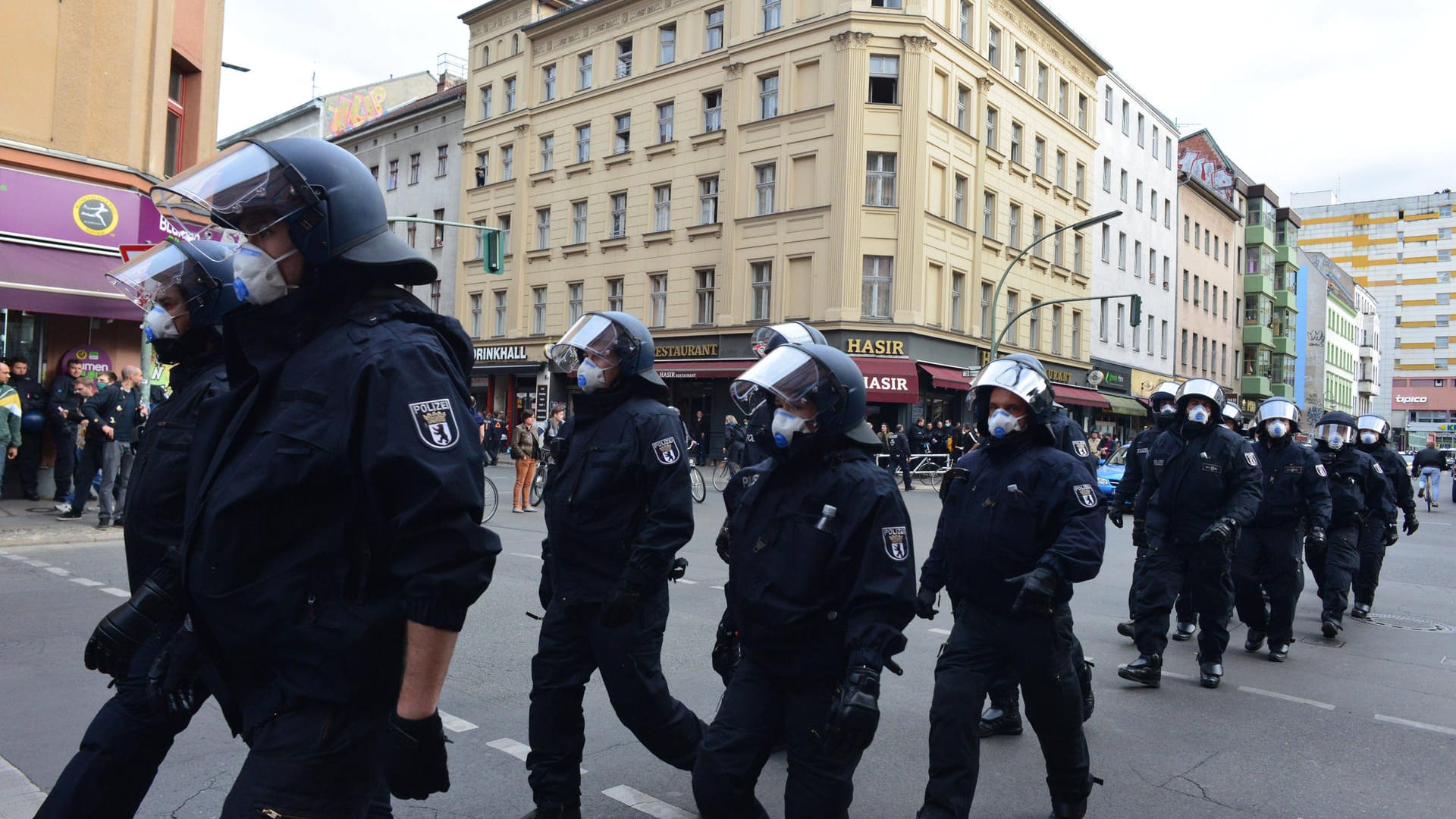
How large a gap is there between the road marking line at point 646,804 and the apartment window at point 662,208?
99.9 ft

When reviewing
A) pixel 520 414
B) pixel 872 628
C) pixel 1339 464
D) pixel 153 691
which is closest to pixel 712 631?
pixel 872 628

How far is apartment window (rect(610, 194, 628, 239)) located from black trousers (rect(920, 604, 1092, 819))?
105 feet

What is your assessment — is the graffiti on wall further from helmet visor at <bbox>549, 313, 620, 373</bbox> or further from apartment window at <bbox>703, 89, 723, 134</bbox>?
helmet visor at <bbox>549, 313, 620, 373</bbox>

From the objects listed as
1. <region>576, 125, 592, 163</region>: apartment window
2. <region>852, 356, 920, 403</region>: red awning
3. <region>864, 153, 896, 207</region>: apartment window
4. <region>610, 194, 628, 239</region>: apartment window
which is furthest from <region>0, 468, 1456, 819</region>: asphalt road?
<region>576, 125, 592, 163</region>: apartment window

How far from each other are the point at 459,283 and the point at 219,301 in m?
38.7

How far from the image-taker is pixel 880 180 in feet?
98.0

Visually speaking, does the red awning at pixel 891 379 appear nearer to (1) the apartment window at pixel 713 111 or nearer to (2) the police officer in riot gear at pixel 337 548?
(1) the apartment window at pixel 713 111

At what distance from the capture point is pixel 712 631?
7.19m

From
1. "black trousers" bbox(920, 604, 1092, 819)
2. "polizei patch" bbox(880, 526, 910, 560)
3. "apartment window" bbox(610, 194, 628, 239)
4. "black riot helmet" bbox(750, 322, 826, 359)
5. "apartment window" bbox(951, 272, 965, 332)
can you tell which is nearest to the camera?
"polizei patch" bbox(880, 526, 910, 560)

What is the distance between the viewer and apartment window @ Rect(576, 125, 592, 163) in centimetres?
3634

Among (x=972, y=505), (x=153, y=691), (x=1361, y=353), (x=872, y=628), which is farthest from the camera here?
(x=1361, y=353)

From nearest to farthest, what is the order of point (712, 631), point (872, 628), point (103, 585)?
point (872, 628) < point (712, 631) < point (103, 585)

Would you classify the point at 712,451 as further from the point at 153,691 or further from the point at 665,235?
the point at 153,691

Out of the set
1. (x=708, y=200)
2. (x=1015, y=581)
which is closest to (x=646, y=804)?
(x=1015, y=581)
